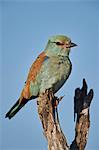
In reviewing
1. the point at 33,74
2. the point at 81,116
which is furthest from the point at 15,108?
the point at 81,116

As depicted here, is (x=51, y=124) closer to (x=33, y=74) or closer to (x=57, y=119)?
(x=57, y=119)

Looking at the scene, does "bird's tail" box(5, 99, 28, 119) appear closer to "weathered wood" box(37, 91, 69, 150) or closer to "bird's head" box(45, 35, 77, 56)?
"weathered wood" box(37, 91, 69, 150)

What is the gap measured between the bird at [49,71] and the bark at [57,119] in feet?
0.17

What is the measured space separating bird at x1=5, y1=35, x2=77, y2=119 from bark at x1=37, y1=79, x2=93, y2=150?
0.17 ft

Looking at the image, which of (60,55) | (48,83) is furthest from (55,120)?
(60,55)

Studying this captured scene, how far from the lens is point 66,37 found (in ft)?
4.26

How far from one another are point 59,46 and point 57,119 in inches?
12.7

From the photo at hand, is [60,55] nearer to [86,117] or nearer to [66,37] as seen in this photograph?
[66,37]

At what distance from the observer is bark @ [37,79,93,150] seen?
1135 millimetres

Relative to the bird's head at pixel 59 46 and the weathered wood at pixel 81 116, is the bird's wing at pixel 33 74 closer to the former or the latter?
the bird's head at pixel 59 46

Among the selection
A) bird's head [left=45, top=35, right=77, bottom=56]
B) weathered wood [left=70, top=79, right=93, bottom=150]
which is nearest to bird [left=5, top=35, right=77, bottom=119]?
bird's head [left=45, top=35, right=77, bottom=56]

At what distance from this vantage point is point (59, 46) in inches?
50.4

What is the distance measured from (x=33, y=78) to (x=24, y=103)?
0.12 metres

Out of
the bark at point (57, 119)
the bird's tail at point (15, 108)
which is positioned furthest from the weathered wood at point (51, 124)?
the bird's tail at point (15, 108)
